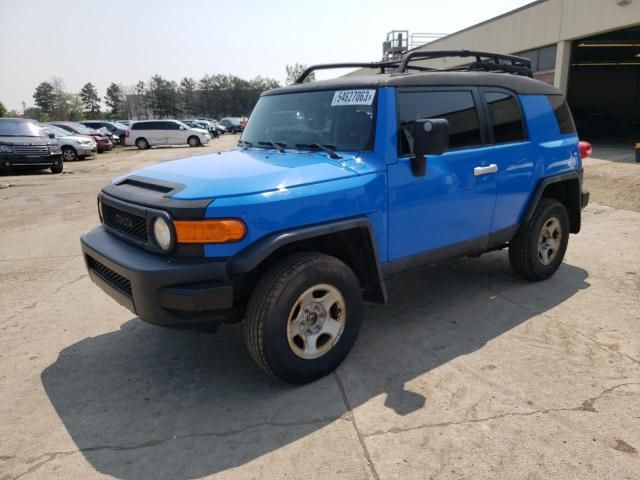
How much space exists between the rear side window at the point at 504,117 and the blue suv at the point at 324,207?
2 cm

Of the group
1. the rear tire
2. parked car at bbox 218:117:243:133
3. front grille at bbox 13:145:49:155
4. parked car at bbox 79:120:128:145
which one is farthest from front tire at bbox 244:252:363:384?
parked car at bbox 218:117:243:133

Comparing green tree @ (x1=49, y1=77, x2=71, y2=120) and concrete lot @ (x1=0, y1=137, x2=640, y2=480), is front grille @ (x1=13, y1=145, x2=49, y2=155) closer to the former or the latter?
concrete lot @ (x1=0, y1=137, x2=640, y2=480)

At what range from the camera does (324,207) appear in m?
2.88

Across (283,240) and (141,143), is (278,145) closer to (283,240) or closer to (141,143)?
(283,240)

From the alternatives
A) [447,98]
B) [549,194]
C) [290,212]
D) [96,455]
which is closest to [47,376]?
[96,455]

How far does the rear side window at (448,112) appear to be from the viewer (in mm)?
3346

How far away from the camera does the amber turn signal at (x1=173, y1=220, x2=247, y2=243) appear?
257 centimetres

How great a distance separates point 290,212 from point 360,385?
4.01 feet

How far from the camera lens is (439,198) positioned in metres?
3.51

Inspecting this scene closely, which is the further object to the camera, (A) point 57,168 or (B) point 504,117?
(A) point 57,168

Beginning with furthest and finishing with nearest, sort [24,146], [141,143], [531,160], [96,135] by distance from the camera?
[141,143] < [96,135] < [24,146] < [531,160]

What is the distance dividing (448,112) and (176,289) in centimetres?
246

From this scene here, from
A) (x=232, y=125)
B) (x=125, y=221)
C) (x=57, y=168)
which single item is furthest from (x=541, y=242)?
(x=232, y=125)

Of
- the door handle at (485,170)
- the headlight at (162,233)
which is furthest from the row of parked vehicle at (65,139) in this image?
the headlight at (162,233)
